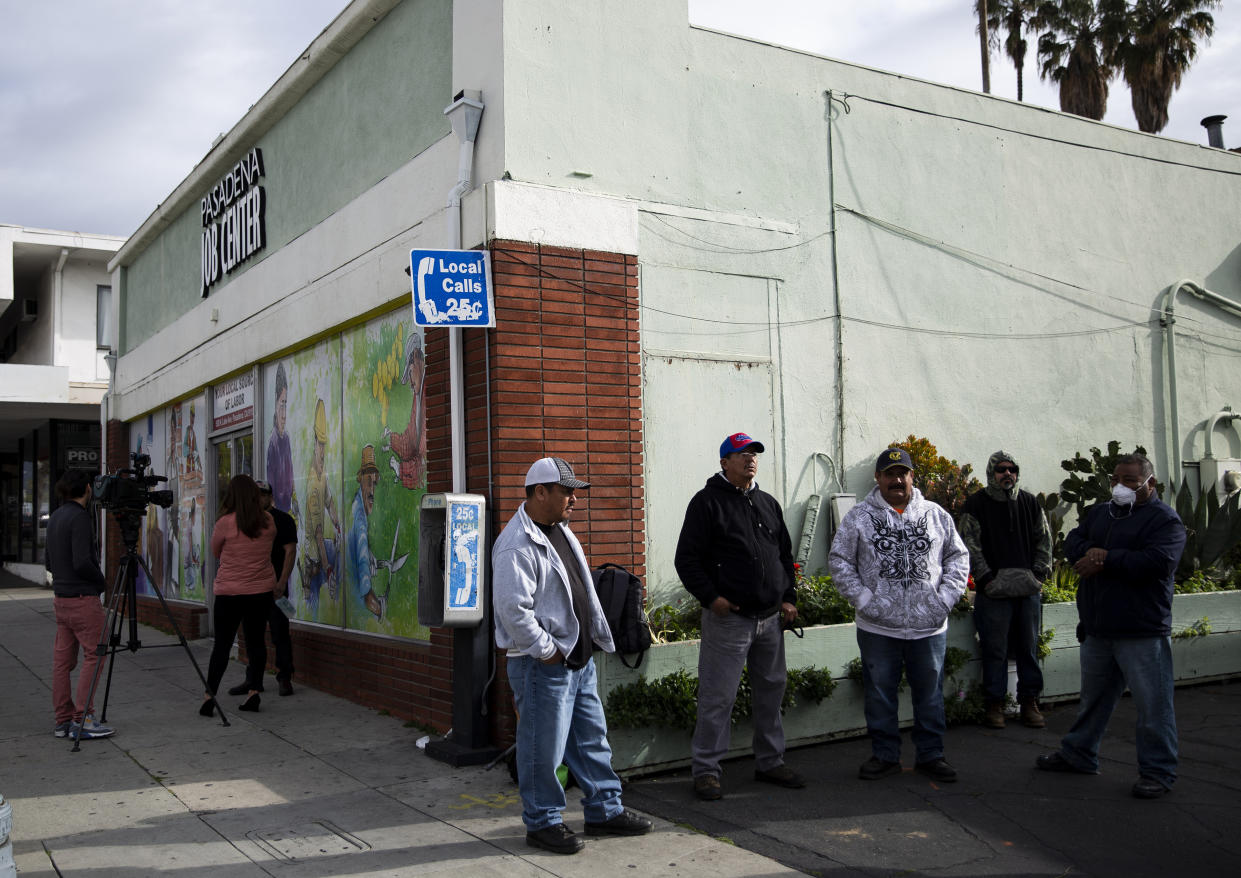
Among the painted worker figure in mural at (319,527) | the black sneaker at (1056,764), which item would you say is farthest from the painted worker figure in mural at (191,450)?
the black sneaker at (1056,764)

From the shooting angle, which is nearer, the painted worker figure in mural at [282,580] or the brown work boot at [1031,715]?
the brown work boot at [1031,715]

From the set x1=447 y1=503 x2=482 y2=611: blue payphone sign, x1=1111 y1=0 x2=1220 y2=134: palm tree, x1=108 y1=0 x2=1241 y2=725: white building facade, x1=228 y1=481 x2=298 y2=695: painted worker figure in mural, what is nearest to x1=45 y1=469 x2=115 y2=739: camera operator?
x1=228 y1=481 x2=298 y2=695: painted worker figure in mural

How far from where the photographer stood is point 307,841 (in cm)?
548

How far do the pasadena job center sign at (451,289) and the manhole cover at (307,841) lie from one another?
9.74ft

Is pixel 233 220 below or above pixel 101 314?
below

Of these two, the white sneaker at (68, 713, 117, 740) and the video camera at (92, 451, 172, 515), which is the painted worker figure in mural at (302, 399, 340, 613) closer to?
the video camera at (92, 451, 172, 515)

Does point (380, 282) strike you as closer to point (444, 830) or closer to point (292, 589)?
point (292, 589)

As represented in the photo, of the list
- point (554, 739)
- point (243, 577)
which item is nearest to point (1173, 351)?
point (554, 739)

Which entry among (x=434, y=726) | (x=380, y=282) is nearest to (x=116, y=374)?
(x=380, y=282)

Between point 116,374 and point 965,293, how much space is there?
13413 millimetres

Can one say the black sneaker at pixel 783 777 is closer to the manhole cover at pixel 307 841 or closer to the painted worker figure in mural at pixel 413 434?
the manhole cover at pixel 307 841

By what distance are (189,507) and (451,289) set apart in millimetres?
8578

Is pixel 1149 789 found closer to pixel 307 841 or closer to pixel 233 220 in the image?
pixel 307 841

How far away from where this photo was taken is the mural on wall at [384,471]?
28.1 ft
